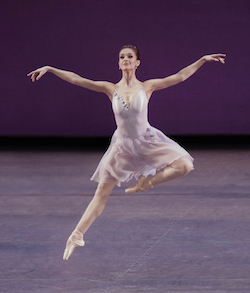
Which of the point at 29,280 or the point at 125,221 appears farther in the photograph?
the point at 125,221

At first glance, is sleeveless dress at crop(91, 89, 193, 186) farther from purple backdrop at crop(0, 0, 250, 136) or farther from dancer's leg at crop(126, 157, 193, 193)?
purple backdrop at crop(0, 0, 250, 136)

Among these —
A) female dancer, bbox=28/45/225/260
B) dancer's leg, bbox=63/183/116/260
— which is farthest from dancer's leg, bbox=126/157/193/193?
dancer's leg, bbox=63/183/116/260

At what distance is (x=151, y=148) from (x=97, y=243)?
3.44 feet

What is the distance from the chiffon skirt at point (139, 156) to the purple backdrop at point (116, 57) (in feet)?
15.9

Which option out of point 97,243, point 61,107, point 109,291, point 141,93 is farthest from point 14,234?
point 61,107

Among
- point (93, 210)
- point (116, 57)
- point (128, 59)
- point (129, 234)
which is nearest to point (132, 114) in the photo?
point (128, 59)

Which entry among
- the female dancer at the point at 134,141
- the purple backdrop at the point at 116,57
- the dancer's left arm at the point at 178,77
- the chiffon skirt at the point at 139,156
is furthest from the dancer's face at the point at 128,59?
the purple backdrop at the point at 116,57

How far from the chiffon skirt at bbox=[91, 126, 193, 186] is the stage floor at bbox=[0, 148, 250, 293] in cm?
61

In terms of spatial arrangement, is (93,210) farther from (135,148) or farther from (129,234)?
(129,234)

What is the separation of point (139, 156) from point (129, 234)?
108cm

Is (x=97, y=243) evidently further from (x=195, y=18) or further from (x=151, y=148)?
(x=195, y=18)

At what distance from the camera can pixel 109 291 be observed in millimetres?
3037

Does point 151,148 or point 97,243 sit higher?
point 151,148

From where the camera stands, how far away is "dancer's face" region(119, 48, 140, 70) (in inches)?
126
